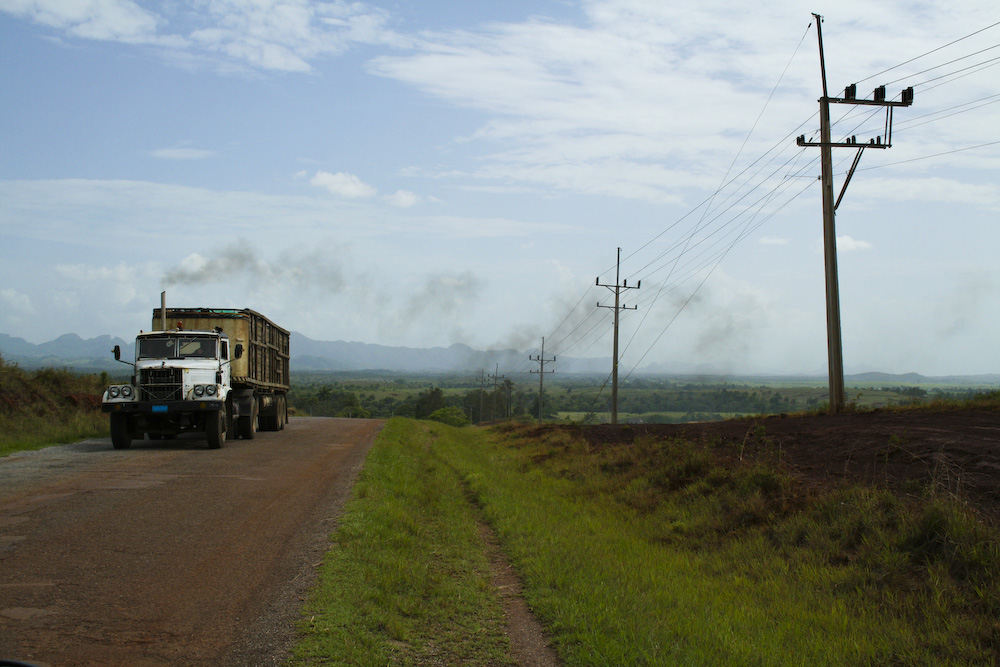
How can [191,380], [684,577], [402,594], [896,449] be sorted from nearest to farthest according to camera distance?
[402,594], [684,577], [896,449], [191,380]

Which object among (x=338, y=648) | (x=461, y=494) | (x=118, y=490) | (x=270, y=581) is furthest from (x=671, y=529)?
(x=118, y=490)

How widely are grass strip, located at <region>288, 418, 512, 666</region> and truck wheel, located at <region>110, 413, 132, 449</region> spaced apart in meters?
10.1

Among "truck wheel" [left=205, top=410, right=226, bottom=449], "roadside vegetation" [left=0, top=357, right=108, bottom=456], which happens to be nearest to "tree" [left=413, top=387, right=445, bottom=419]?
"roadside vegetation" [left=0, top=357, right=108, bottom=456]

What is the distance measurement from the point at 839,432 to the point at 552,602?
10.6m

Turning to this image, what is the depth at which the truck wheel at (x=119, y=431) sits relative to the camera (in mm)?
19891

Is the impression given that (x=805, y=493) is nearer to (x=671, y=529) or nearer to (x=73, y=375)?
(x=671, y=529)

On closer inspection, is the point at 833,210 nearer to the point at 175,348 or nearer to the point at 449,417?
the point at 175,348

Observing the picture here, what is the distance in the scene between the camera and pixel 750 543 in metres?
10.9

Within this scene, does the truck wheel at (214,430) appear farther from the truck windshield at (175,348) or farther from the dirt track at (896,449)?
the dirt track at (896,449)

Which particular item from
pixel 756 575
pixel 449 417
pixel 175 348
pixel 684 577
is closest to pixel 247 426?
pixel 175 348

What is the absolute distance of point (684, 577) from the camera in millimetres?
9328

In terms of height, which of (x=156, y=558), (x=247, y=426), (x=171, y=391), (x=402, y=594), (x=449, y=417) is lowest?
(x=449, y=417)

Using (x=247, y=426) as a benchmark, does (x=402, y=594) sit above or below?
below

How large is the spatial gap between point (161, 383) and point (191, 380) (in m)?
0.77
